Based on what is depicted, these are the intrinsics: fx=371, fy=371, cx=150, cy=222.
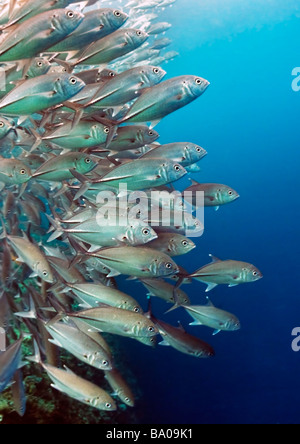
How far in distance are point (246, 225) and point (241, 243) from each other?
5.63 feet

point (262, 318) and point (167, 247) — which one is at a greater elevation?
point (167, 247)

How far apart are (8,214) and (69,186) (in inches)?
31.9

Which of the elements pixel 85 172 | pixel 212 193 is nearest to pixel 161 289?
pixel 212 193

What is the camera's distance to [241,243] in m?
30.7

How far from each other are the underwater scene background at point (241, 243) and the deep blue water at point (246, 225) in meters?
0.07

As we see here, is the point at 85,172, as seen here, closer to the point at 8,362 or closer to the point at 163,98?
the point at 163,98

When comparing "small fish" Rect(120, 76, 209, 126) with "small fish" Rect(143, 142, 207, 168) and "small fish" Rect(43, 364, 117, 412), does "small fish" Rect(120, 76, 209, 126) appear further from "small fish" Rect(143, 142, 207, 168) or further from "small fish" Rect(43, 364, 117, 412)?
"small fish" Rect(43, 364, 117, 412)

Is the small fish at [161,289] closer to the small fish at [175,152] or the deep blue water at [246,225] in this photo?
the small fish at [175,152]

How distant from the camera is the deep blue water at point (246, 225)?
15.3 m

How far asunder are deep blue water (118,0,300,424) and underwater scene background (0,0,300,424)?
0.07m

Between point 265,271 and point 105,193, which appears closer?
point 105,193

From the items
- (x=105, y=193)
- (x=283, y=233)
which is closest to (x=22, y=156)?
(x=105, y=193)

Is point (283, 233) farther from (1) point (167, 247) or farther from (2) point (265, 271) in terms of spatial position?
(1) point (167, 247)
